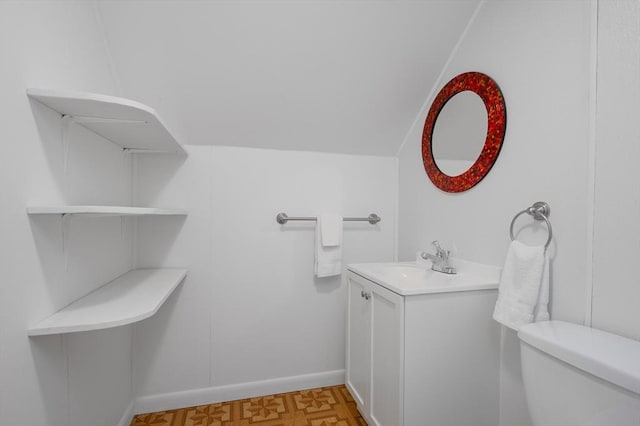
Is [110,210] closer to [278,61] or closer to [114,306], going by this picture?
[114,306]

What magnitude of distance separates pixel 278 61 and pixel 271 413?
6.33ft

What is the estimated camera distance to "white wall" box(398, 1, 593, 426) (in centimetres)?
97

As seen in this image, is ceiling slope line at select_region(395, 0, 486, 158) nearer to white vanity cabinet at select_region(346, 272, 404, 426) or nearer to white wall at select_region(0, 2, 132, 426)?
white vanity cabinet at select_region(346, 272, 404, 426)

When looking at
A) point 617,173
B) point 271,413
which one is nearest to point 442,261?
point 617,173

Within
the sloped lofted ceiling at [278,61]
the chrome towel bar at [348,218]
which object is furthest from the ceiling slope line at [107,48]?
the chrome towel bar at [348,218]

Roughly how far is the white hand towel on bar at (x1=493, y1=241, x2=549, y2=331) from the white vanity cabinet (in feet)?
1.25

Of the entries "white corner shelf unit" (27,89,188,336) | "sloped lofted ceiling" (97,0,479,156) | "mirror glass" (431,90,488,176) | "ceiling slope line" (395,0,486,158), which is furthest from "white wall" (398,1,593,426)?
"white corner shelf unit" (27,89,188,336)

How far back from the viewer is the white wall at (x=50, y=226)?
73cm

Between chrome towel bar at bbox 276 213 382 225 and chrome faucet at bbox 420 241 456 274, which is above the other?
chrome towel bar at bbox 276 213 382 225

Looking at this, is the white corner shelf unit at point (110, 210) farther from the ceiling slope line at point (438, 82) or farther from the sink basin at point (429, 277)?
the ceiling slope line at point (438, 82)

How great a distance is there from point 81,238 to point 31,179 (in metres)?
0.32


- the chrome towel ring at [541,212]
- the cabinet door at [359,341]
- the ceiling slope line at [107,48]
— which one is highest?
the ceiling slope line at [107,48]

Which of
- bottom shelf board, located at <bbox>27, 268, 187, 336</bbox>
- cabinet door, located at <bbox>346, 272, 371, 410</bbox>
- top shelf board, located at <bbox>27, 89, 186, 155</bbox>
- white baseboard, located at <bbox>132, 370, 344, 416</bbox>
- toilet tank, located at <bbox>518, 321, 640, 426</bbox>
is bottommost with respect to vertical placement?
white baseboard, located at <bbox>132, 370, 344, 416</bbox>

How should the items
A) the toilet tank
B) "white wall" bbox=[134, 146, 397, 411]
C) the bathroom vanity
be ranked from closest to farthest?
the toilet tank < the bathroom vanity < "white wall" bbox=[134, 146, 397, 411]
